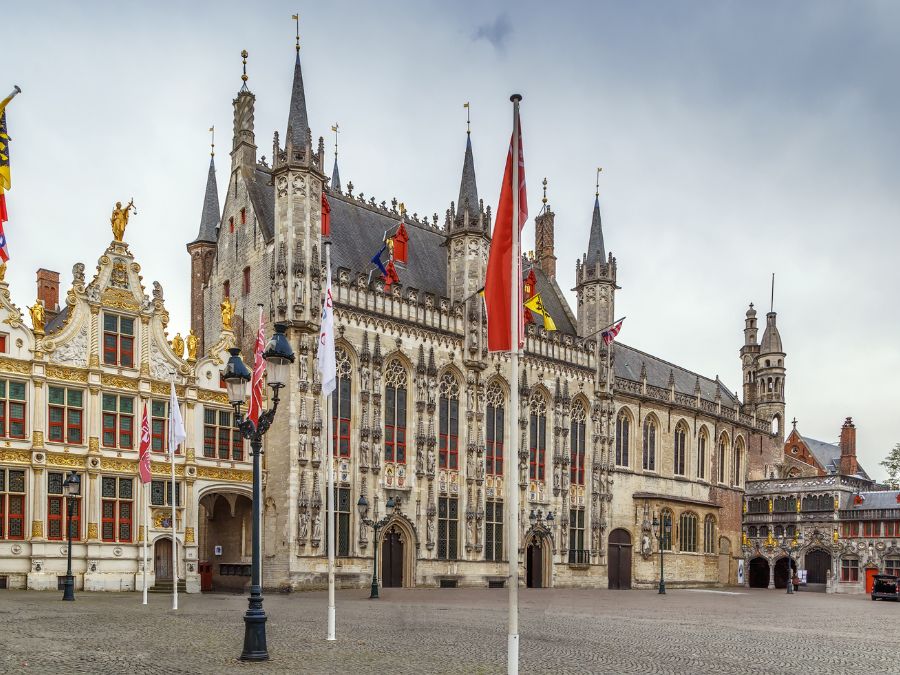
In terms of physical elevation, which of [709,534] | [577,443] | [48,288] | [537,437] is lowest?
[709,534]

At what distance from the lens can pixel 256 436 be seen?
16750 millimetres

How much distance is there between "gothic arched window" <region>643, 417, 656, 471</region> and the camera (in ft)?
195

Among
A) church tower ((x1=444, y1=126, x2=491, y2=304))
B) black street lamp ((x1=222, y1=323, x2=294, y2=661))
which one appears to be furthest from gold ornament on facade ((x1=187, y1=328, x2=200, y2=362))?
black street lamp ((x1=222, y1=323, x2=294, y2=661))

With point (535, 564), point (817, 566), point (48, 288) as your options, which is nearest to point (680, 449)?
point (535, 564)

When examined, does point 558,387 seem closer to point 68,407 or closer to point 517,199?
point 68,407

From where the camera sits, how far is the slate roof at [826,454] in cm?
9362

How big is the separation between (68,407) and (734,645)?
2633 cm

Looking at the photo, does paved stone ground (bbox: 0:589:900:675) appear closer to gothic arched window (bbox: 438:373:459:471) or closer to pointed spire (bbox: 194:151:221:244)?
gothic arched window (bbox: 438:373:459:471)

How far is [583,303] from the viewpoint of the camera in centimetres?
5766

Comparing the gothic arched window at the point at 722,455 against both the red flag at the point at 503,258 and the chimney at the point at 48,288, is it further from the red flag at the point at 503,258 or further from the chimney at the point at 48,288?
the red flag at the point at 503,258

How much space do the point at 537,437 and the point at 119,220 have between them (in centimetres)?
2492

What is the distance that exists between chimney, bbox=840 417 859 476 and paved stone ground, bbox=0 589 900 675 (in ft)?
159

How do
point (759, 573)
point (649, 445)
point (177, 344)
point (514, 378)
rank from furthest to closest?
point (759, 573) < point (649, 445) < point (177, 344) < point (514, 378)

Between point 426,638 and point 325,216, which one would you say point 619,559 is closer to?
point 325,216
